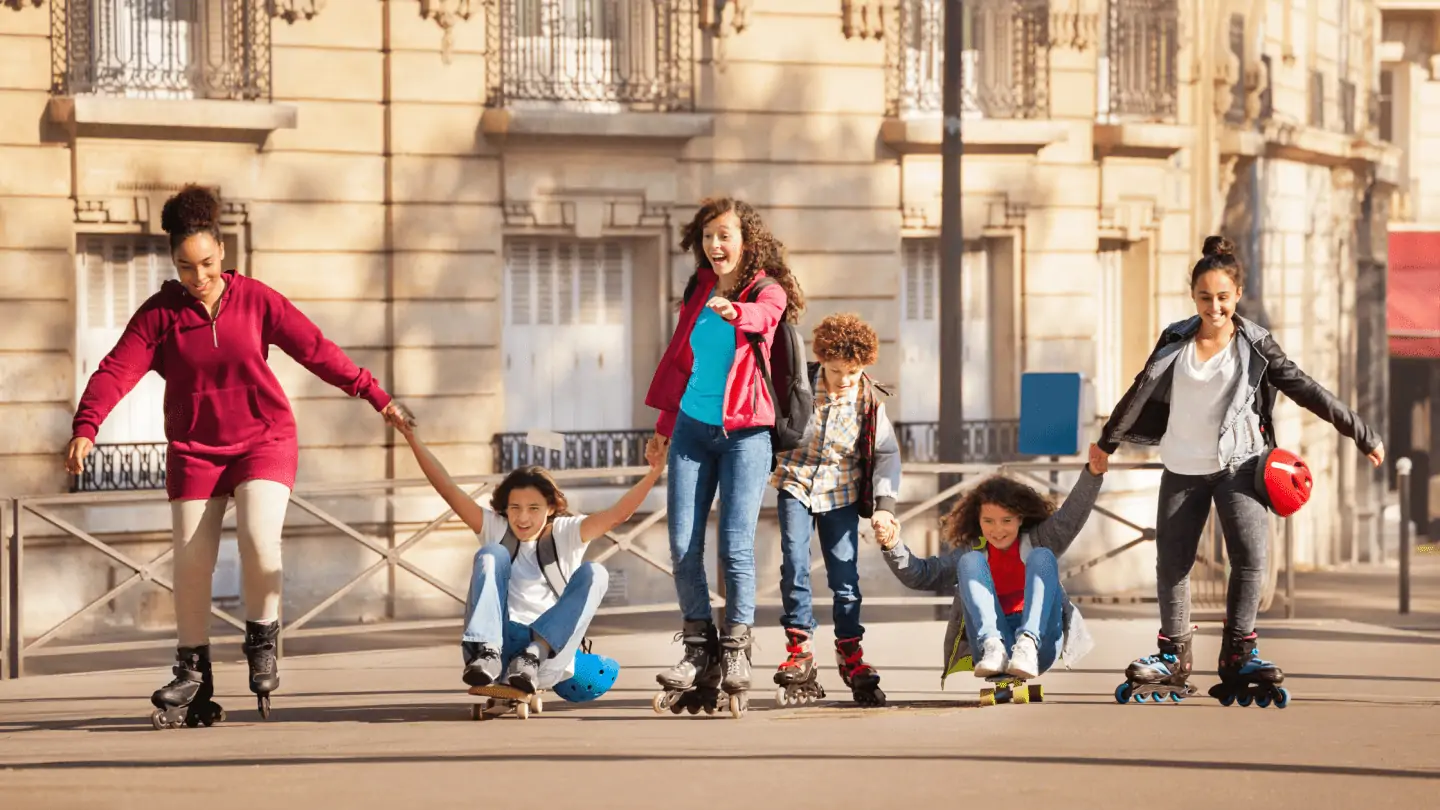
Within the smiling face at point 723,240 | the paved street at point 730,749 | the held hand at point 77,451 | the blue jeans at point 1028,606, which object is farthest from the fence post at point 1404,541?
the held hand at point 77,451

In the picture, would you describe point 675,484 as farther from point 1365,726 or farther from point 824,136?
point 824,136

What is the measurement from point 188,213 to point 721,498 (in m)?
1.93

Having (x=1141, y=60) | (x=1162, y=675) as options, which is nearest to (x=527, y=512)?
(x=1162, y=675)

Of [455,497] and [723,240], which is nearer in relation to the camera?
[723,240]

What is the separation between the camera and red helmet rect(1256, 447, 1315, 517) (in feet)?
25.6

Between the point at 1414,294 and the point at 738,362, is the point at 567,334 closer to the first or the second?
the point at 738,362

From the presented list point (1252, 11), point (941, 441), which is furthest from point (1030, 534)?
point (1252, 11)

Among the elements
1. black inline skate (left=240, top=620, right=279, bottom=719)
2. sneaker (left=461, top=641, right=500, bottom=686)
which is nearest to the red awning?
sneaker (left=461, top=641, right=500, bottom=686)

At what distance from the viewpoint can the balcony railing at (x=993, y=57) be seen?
740 inches

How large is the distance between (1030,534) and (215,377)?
2783 mm

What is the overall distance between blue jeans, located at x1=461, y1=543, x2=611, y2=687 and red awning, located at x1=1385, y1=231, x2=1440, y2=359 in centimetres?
2046

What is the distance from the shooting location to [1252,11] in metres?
22.1

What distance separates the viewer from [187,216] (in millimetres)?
7562

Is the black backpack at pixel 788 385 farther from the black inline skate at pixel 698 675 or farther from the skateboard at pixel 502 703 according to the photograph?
the skateboard at pixel 502 703
